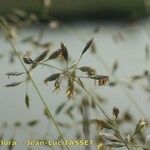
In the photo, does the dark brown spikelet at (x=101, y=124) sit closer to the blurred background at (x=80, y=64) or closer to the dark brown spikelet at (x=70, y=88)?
the dark brown spikelet at (x=70, y=88)

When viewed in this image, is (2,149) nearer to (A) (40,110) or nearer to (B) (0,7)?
(A) (40,110)

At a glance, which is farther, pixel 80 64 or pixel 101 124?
pixel 80 64

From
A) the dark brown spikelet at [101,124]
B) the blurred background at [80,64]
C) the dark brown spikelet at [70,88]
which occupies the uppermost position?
the blurred background at [80,64]

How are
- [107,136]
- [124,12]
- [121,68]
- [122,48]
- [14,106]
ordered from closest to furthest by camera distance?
[107,136] → [14,106] → [121,68] → [122,48] → [124,12]

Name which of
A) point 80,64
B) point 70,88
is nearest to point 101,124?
point 70,88

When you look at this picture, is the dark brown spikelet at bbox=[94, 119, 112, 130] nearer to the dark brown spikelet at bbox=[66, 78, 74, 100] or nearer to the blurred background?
the dark brown spikelet at bbox=[66, 78, 74, 100]

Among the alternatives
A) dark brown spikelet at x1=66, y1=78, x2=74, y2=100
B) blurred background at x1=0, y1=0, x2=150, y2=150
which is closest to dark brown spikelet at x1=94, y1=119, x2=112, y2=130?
dark brown spikelet at x1=66, y1=78, x2=74, y2=100

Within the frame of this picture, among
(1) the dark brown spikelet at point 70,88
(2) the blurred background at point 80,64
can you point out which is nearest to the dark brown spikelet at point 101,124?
(1) the dark brown spikelet at point 70,88

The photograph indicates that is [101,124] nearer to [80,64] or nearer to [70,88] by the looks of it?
[70,88]

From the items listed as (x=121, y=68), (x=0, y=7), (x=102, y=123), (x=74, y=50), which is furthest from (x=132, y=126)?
(x=0, y=7)
